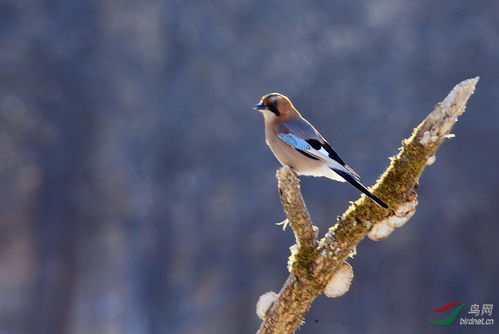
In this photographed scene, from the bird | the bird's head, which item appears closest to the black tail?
the bird

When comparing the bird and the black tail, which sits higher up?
the bird

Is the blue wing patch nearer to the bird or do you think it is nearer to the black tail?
the bird

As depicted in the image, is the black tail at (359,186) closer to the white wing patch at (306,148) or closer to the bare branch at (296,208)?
the white wing patch at (306,148)

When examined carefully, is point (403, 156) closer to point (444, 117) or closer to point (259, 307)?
point (444, 117)

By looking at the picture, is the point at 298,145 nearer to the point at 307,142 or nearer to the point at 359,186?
the point at 307,142

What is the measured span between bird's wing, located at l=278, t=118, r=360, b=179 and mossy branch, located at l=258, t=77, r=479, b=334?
358 mm

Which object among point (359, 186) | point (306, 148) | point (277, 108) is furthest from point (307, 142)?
point (359, 186)

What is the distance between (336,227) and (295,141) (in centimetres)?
64

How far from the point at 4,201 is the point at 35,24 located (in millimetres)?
1979

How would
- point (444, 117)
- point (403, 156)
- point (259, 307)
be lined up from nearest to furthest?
point (444, 117), point (403, 156), point (259, 307)

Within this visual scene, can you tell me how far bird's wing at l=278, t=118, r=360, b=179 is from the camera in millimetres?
3928

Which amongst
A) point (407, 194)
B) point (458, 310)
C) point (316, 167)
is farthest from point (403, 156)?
point (458, 310)

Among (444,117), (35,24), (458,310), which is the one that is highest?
(35,24)

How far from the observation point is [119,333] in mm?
8086
